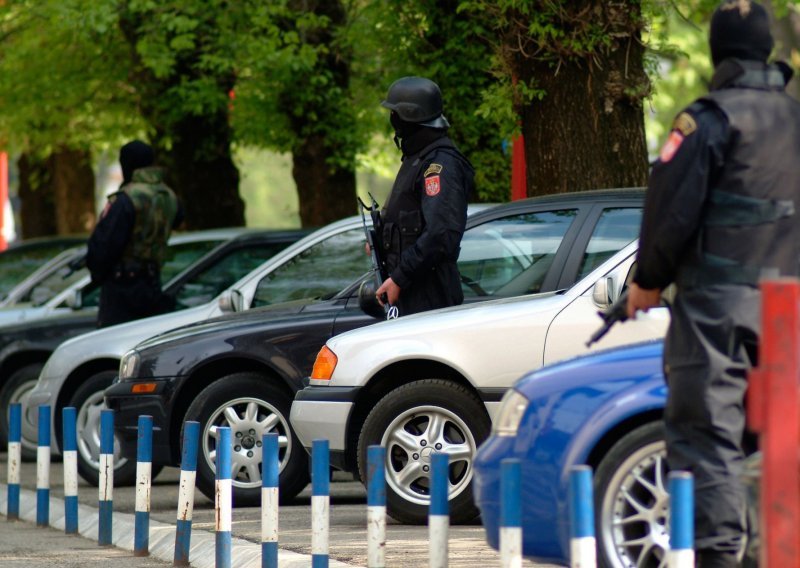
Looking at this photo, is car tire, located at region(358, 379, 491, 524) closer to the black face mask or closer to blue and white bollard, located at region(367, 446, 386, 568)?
the black face mask

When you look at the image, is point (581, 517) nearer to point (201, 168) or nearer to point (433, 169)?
point (433, 169)

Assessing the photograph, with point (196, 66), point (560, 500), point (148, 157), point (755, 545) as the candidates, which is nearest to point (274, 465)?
point (560, 500)

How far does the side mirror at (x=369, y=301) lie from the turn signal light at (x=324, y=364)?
0.46 m

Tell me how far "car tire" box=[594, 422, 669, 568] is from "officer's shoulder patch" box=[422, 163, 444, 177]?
281 cm

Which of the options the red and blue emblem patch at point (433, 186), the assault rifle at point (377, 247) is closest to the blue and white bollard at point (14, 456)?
the assault rifle at point (377, 247)

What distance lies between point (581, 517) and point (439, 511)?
86cm

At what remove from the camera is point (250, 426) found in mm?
9242

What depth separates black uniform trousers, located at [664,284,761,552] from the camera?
4758 mm

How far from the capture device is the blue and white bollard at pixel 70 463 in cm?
859

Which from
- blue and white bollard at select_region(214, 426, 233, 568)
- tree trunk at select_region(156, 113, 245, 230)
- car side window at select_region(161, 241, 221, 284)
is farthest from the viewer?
tree trunk at select_region(156, 113, 245, 230)

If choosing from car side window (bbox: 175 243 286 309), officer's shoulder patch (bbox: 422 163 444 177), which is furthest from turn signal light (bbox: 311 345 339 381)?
car side window (bbox: 175 243 286 309)

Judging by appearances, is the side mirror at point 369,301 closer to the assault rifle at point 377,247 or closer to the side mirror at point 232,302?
the assault rifle at point 377,247

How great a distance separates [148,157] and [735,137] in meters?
7.74

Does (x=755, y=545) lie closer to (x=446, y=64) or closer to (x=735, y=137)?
(x=735, y=137)
